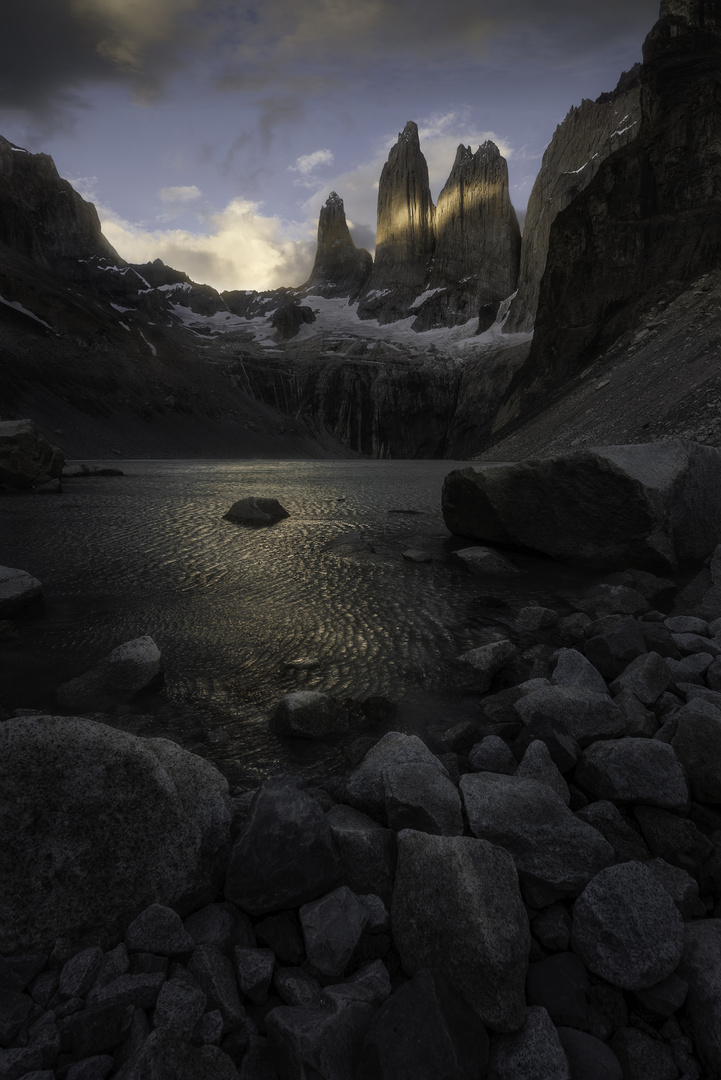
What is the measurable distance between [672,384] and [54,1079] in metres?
42.0

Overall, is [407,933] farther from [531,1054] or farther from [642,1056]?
[642,1056]

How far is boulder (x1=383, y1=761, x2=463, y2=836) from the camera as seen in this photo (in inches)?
107

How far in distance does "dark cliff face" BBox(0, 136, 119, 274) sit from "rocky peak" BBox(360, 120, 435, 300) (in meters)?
74.5

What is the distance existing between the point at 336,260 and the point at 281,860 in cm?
18678

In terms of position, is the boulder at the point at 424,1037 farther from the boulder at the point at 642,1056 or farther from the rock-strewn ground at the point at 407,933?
the boulder at the point at 642,1056

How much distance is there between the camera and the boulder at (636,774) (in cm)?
290

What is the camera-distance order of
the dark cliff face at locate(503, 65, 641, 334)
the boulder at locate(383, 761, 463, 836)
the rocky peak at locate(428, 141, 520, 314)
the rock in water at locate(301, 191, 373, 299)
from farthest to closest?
the rock in water at locate(301, 191, 373, 299), the rocky peak at locate(428, 141, 520, 314), the dark cliff face at locate(503, 65, 641, 334), the boulder at locate(383, 761, 463, 836)

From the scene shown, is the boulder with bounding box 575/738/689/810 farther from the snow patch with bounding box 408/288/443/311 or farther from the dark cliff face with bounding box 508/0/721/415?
the snow patch with bounding box 408/288/443/311

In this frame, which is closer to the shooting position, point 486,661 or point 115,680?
point 115,680

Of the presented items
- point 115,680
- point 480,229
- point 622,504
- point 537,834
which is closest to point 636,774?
point 537,834

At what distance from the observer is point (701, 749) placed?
10.1 ft

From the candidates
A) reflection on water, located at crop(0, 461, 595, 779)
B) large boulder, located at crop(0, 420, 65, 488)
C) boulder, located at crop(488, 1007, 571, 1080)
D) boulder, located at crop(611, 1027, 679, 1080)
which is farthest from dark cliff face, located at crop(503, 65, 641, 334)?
boulder, located at crop(488, 1007, 571, 1080)

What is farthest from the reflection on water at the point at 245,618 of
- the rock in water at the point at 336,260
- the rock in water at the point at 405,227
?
the rock in water at the point at 336,260

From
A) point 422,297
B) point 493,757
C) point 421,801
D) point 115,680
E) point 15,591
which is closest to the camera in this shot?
point 421,801
